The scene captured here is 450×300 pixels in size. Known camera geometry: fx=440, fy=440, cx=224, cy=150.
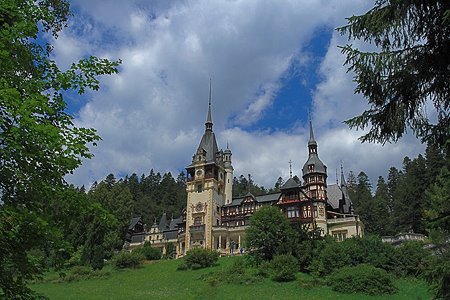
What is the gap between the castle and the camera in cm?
6309

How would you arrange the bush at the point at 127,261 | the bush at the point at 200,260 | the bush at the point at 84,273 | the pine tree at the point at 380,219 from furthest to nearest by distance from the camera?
the pine tree at the point at 380,219 → the bush at the point at 127,261 → the bush at the point at 200,260 → the bush at the point at 84,273

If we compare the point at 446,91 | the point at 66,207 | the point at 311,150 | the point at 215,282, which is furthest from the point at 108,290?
the point at 311,150

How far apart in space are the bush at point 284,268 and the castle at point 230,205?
21.0 m

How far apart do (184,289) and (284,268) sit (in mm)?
8658

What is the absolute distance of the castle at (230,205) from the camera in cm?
6309

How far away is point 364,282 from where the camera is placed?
1308 inches

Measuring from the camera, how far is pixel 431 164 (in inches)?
2665

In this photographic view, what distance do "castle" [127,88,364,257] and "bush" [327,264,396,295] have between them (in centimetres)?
2550

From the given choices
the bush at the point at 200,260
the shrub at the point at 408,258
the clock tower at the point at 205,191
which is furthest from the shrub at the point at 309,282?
the clock tower at the point at 205,191

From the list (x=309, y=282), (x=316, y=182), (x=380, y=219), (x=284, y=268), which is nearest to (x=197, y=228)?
(x=316, y=182)

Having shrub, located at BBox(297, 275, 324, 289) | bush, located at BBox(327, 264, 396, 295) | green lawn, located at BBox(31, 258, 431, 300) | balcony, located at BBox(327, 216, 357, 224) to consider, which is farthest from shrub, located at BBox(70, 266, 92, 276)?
balcony, located at BBox(327, 216, 357, 224)

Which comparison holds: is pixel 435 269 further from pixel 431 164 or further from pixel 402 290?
pixel 431 164

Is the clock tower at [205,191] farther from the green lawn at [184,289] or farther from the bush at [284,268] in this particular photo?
the bush at [284,268]

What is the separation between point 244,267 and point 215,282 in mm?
6029
